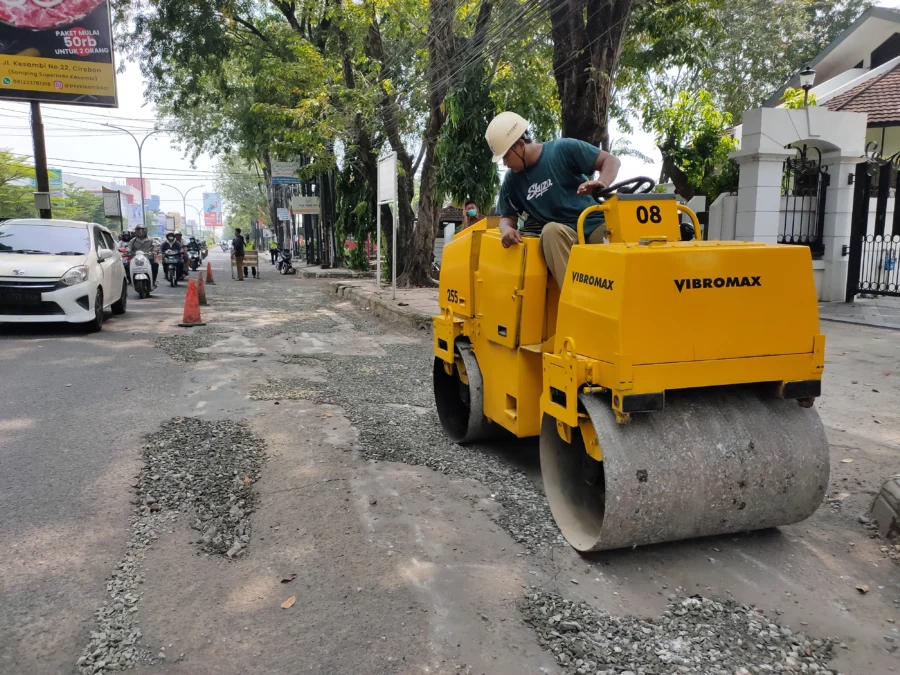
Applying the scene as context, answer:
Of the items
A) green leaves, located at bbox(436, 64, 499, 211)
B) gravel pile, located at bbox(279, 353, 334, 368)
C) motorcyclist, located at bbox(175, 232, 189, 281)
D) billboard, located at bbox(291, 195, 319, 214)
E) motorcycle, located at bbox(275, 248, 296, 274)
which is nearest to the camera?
gravel pile, located at bbox(279, 353, 334, 368)

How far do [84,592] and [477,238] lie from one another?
9.51 feet

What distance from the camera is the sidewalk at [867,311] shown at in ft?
31.9

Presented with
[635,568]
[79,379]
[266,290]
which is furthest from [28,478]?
[266,290]

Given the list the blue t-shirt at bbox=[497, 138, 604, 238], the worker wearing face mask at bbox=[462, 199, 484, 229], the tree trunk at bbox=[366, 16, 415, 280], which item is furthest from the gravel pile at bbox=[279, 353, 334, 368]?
the tree trunk at bbox=[366, 16, 415, 280]

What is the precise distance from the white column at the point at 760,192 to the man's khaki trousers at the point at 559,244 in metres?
8.28

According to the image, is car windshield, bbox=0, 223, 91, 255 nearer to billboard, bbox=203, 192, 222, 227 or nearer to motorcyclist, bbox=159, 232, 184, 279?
motorcyclist, bbox=159, 232, 184, 279

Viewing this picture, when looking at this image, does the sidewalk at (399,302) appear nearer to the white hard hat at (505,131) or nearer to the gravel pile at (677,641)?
the white hard hat at (505,131)

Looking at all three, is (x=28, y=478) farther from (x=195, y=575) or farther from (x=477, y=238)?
(x=477, y=238)

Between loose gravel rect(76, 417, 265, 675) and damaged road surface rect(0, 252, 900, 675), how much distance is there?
1cm

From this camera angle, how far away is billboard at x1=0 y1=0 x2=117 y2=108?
1617 cm

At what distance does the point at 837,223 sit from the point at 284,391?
371 inches

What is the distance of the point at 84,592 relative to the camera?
286 cm

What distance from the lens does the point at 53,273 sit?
29.7 ft

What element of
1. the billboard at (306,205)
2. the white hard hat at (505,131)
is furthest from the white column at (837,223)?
the billboard at (306,205)
